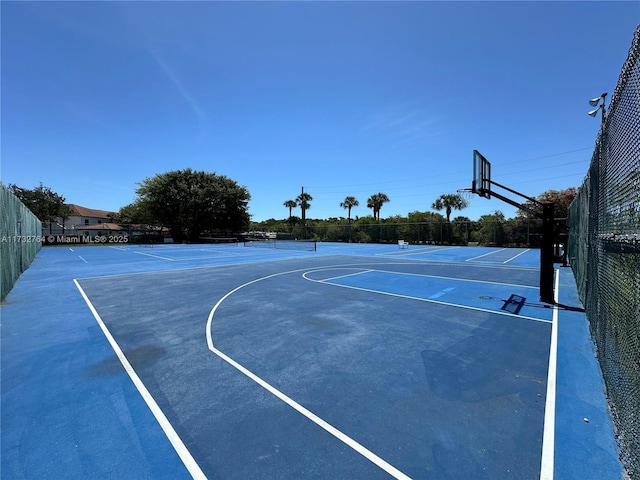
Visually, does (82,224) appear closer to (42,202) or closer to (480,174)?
(42,202)

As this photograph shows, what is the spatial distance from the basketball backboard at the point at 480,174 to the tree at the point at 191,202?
45798 millimetres

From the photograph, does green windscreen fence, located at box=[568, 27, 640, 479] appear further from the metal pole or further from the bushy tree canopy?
the bushy tree canopy

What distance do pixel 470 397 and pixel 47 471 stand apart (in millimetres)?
4945

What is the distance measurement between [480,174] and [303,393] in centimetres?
1130

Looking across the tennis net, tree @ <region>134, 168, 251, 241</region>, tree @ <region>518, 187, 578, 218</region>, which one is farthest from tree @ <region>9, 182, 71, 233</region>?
tree @ <region>518, 187, 578, 218</region>

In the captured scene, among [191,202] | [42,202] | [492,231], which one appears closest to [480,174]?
[492,231]

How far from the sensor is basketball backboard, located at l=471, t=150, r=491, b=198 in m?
11.7

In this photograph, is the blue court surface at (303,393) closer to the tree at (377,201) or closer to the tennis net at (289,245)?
the tennis net at (289,245)

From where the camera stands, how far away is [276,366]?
5.14 metres

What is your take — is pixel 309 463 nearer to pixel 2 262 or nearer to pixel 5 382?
pixel 5 382

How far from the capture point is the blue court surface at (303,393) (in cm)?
306

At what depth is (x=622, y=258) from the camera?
4.26m

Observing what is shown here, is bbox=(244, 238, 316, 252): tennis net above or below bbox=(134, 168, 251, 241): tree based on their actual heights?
below

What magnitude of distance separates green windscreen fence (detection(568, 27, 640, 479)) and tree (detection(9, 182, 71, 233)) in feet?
201
